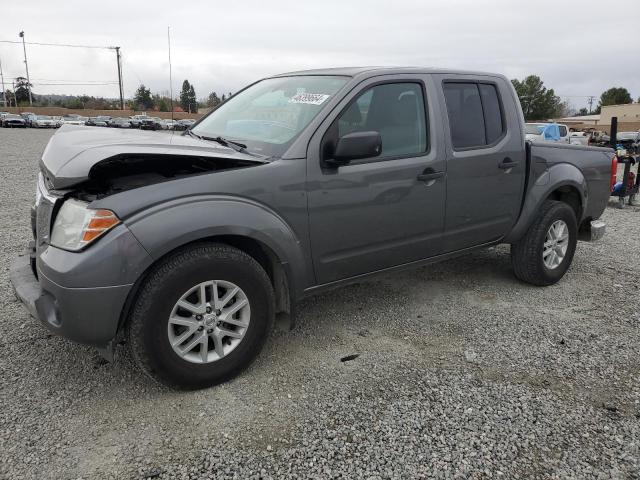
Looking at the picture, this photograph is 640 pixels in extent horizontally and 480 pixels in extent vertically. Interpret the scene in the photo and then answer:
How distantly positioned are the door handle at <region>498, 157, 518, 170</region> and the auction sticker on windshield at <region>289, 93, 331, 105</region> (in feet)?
5.38

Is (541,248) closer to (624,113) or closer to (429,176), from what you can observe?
(429,176)

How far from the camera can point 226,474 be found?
89.8 inches

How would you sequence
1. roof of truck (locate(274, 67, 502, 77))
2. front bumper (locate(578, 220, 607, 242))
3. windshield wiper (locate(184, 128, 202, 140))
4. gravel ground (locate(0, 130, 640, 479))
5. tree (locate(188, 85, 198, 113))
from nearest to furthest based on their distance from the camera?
gravel ground (locate(0, 130, 640, 479)) < roof of truck (locate(274, 67, 502, 77)) < windshield wiper (locate(184, 128, 202, 140)) < front bumper (locate(578, 220, 607, 242)) < tree (locate(188, 85, 198, 113))

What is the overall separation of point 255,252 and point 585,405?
6.85 ft

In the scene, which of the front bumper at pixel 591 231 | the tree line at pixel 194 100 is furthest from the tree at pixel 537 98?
the front bumper at pixel 591 231

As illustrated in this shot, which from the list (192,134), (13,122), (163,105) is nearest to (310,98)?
(192,134)

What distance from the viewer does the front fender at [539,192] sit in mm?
4410

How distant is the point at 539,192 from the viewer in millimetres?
4426

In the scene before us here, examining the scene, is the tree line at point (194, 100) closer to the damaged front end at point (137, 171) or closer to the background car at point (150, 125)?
the background car at point (150, 125)

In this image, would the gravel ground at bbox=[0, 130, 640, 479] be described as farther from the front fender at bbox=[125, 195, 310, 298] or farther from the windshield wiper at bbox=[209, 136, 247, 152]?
the windshield wiper at bbox=[209, 136, 247, 152]

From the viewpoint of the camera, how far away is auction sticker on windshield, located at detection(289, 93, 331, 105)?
3.32 m

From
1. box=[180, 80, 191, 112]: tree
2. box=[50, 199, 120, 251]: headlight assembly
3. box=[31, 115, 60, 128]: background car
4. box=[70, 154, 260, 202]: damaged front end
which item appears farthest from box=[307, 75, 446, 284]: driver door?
box=[180, 80, 191, 112]: tree

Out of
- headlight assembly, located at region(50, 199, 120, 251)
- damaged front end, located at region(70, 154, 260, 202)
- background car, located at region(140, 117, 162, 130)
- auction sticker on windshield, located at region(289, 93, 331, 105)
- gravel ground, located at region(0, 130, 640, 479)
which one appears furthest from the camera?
background car, located at region(140, 117, 162, 130)

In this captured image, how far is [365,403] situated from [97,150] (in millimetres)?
1950
